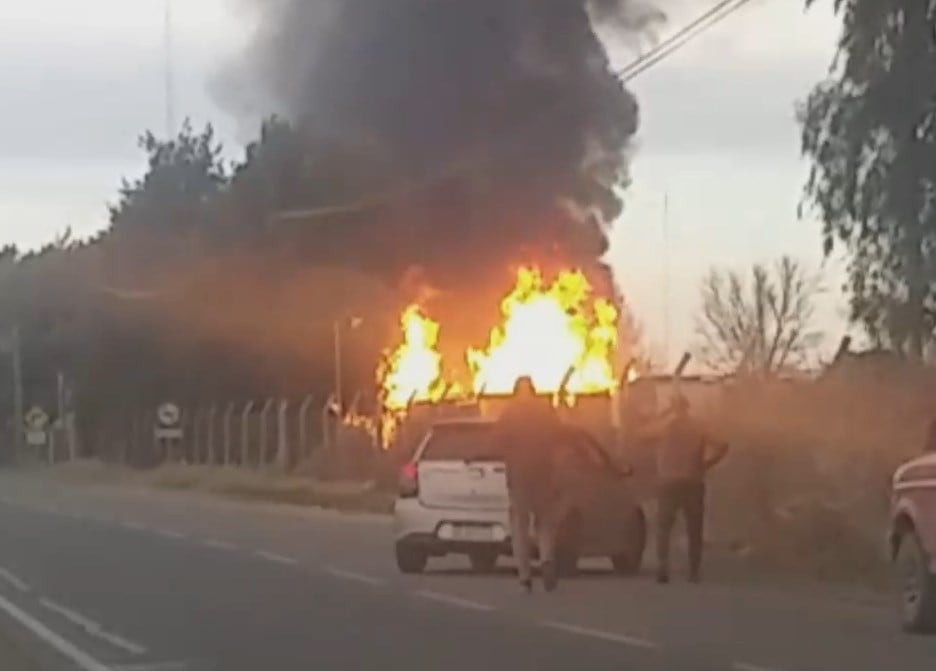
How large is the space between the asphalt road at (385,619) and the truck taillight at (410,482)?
0.86 metres

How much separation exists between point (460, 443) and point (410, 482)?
686 millimetres

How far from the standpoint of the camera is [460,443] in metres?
24.8

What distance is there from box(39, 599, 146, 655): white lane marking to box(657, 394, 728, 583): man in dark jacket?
18.7 feet

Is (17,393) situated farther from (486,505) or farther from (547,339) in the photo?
(486,505)

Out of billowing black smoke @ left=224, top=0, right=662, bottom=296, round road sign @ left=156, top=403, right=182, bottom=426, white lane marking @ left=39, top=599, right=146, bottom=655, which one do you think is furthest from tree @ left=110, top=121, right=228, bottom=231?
white lane marking @ left=39, top=599, right=146, bottom=655

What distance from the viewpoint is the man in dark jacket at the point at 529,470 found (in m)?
21.7

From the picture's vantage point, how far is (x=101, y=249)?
8575 cm

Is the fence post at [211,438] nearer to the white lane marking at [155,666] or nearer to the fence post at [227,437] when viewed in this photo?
the fence post at [227,437]

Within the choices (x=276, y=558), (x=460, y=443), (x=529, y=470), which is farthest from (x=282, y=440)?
(x=529, y=470)

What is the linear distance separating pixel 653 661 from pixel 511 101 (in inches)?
1040

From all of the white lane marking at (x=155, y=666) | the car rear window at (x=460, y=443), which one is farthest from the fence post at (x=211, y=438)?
the white lane marking at (x=155, y=666)

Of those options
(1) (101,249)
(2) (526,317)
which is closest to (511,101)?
(2) (526,317)

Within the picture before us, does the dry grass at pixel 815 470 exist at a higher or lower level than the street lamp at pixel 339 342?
lower

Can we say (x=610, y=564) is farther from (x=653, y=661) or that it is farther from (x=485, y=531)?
(x=653, y=661)
